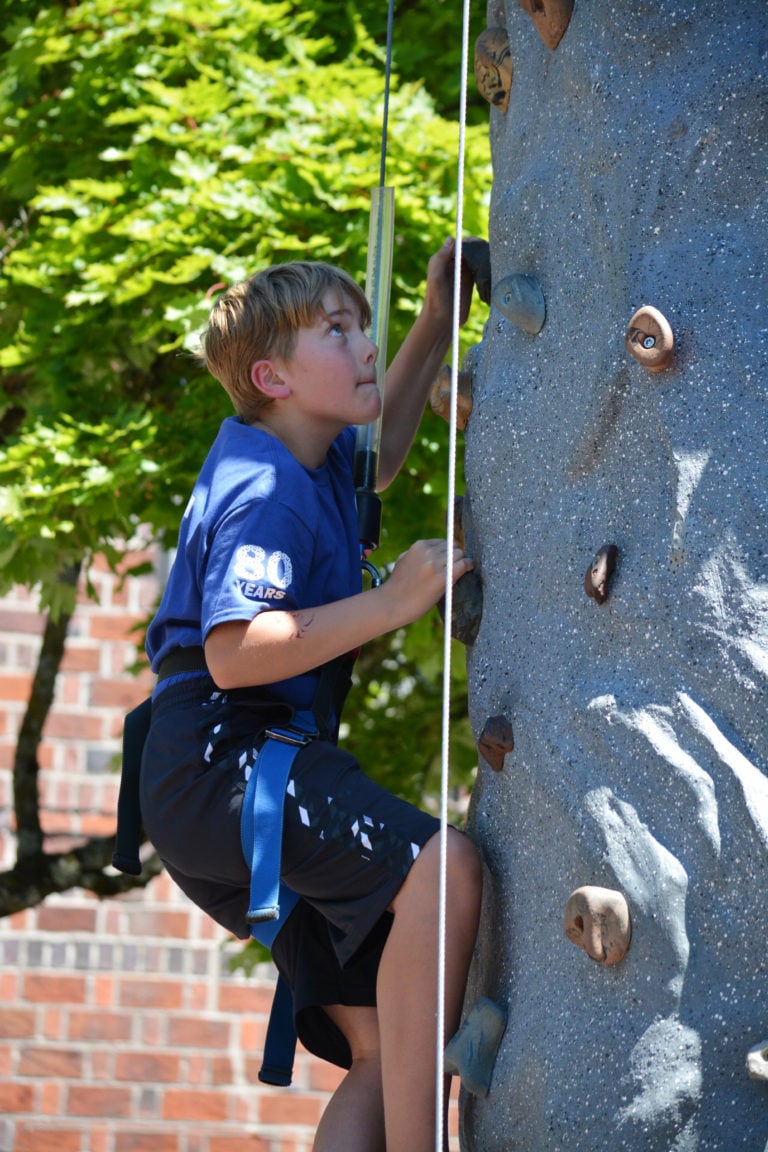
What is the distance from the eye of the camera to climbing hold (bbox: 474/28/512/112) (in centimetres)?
230

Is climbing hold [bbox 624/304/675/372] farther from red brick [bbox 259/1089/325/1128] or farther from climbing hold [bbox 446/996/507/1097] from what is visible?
red brick [bbox 259/1089/325/1128]

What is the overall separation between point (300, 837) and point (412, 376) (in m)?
0.86

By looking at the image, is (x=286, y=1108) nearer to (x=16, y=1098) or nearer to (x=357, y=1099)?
(x=16, y=1098)

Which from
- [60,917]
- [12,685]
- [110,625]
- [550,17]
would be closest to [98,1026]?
[60,917]

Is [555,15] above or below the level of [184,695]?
above

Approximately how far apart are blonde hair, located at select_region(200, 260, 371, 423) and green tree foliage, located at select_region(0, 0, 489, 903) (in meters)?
1.02

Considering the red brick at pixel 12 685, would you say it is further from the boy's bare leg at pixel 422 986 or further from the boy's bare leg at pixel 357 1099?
the boy's bare leg at pixel 422 986

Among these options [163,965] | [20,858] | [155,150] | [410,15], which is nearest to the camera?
[155,150]

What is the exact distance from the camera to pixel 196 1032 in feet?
21.5

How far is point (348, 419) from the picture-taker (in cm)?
245

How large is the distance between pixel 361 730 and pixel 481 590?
2.64m

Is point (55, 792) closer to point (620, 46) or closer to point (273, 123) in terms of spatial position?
point (273, 123)

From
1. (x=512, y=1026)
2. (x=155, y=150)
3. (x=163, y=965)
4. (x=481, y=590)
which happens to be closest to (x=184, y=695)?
(x=481, y=590)

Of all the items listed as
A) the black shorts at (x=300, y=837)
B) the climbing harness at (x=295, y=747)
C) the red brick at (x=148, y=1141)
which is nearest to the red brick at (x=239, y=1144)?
the red brick at (x=148, y=1141)
